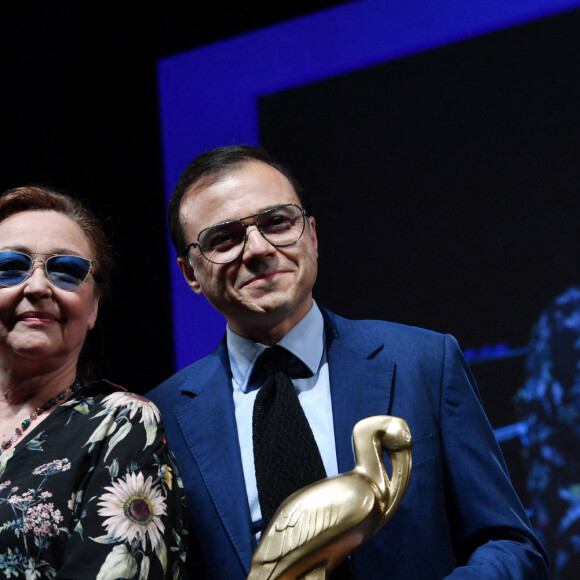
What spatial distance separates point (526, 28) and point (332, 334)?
130 cm

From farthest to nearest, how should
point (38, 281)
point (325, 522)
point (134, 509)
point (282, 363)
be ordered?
point (282, 363)
point (38, 281)
point (134, 509)
point (325, 522)

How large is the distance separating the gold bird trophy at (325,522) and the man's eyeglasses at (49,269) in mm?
663

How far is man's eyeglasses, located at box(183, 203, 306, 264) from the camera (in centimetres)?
168

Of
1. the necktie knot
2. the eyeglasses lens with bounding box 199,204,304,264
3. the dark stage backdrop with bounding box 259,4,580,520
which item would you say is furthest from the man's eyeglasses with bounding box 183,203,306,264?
the dark stage backdrop with bounding box 259,4,580,520

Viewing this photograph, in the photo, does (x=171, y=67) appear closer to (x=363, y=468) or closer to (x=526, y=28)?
(x=526, y=28)

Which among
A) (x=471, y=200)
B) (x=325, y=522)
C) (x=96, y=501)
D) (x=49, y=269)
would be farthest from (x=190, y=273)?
(x=471, y=200)

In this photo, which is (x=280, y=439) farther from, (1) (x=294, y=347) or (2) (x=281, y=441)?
(1) (x=294, y=347)

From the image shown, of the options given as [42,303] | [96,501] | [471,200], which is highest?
[471,200]

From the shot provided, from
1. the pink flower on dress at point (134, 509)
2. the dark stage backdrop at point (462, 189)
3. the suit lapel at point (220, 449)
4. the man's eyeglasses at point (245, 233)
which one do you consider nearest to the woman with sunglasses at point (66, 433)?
the pink flower on dress at point (134, 509)

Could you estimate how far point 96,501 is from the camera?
1.34m

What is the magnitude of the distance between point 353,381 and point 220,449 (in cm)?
29

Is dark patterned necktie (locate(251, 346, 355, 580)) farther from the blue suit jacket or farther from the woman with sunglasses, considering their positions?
the woman with sunglasses

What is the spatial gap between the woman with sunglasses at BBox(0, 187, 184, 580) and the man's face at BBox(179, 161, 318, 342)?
0.76 ft

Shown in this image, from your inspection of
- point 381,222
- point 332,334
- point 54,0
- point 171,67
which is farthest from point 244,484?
point 54,0
